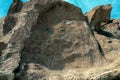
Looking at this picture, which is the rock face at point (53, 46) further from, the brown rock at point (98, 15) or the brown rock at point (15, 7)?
the brown rock at point (98, 15)

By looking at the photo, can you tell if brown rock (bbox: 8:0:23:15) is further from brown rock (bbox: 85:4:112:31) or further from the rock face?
brown rock (bbox: 85:4:112:31)

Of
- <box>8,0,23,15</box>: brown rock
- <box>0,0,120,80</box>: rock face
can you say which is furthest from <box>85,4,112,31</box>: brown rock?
<box>8,0,23,15</box>: brown rock

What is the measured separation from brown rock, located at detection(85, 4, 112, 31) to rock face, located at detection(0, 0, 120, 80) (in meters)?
0.81

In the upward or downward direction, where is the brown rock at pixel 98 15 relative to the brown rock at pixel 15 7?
downward

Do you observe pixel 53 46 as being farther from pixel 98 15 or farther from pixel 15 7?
pixel 98 15

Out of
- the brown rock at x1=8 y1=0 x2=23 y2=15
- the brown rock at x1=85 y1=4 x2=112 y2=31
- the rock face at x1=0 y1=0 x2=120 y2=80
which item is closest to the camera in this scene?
the rock face at x1=0 y1=0 x2=120 y2=80

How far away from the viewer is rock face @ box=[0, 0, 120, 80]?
13875 millimetres

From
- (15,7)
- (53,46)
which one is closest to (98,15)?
(53,46)

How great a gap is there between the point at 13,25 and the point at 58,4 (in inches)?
95.6

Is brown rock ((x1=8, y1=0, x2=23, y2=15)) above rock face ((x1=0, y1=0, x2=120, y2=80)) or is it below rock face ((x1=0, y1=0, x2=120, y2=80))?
above

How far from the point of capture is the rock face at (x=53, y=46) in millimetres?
13875

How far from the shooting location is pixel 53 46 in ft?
50.4

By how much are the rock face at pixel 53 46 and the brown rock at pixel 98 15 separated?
0.81m

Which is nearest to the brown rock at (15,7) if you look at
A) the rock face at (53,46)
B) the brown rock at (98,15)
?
the rock face at (53,46)
